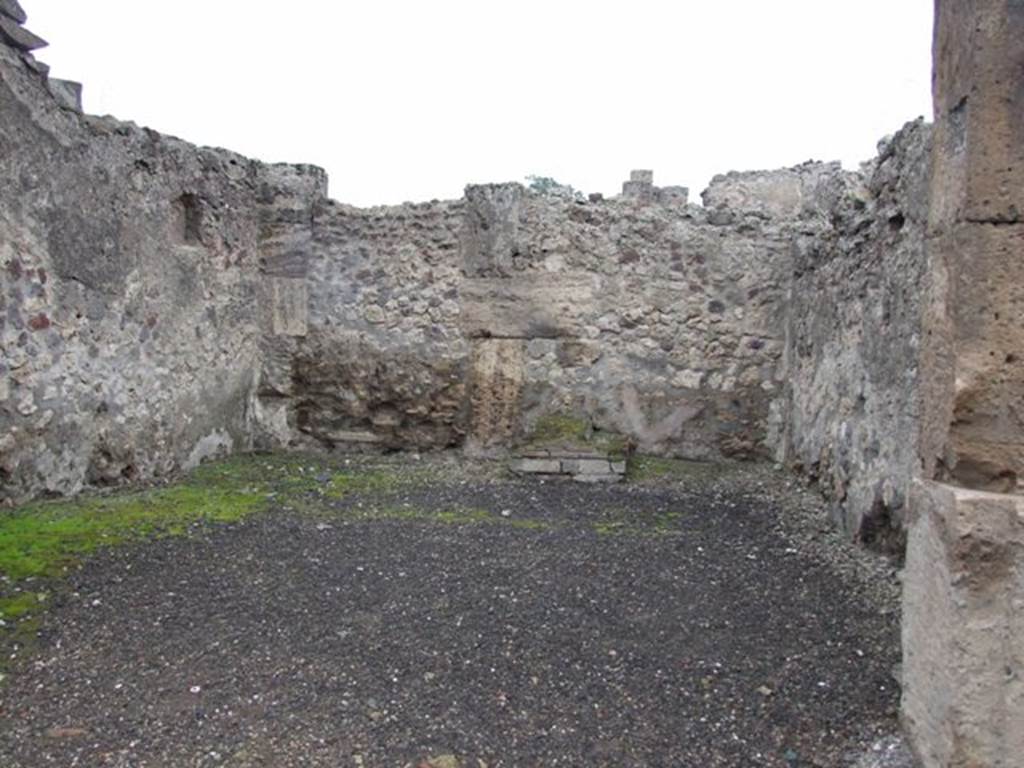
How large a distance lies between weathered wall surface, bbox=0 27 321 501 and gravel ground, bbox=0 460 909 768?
4.18 feet

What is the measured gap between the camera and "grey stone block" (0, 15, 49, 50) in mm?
4590

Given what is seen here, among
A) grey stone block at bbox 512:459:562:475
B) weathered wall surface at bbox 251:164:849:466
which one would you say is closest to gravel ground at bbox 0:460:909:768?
grey stone block at bbox 512:459:562:475

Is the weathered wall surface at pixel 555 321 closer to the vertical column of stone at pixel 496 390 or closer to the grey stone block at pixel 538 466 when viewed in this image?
the vertical column of stone at pixel 496 390

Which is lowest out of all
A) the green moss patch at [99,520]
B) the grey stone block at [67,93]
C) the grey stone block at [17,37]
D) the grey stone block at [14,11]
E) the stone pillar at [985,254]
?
the green moss patch at [99,520]

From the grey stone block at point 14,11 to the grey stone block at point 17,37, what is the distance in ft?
0.09

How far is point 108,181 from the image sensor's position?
541 cm

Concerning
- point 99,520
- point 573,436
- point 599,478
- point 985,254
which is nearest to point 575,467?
point 599,478

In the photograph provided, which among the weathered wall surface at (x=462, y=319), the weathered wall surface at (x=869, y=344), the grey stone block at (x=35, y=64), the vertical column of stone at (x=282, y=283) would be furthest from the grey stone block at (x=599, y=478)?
the grey stone block at (x=35, y=64)

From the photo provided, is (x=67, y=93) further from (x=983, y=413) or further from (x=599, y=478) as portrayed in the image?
(x=983, y=413)

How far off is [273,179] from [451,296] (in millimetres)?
1780

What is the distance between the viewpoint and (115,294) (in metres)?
5.50

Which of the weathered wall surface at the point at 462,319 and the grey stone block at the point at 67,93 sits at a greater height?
the grey stone block at the point at 67,93

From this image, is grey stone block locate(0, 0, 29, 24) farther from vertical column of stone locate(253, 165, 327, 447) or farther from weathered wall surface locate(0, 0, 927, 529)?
vertical column of stone locate(253, 165, 327, 447)

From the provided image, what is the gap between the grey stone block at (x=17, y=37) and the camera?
4.59 meters
